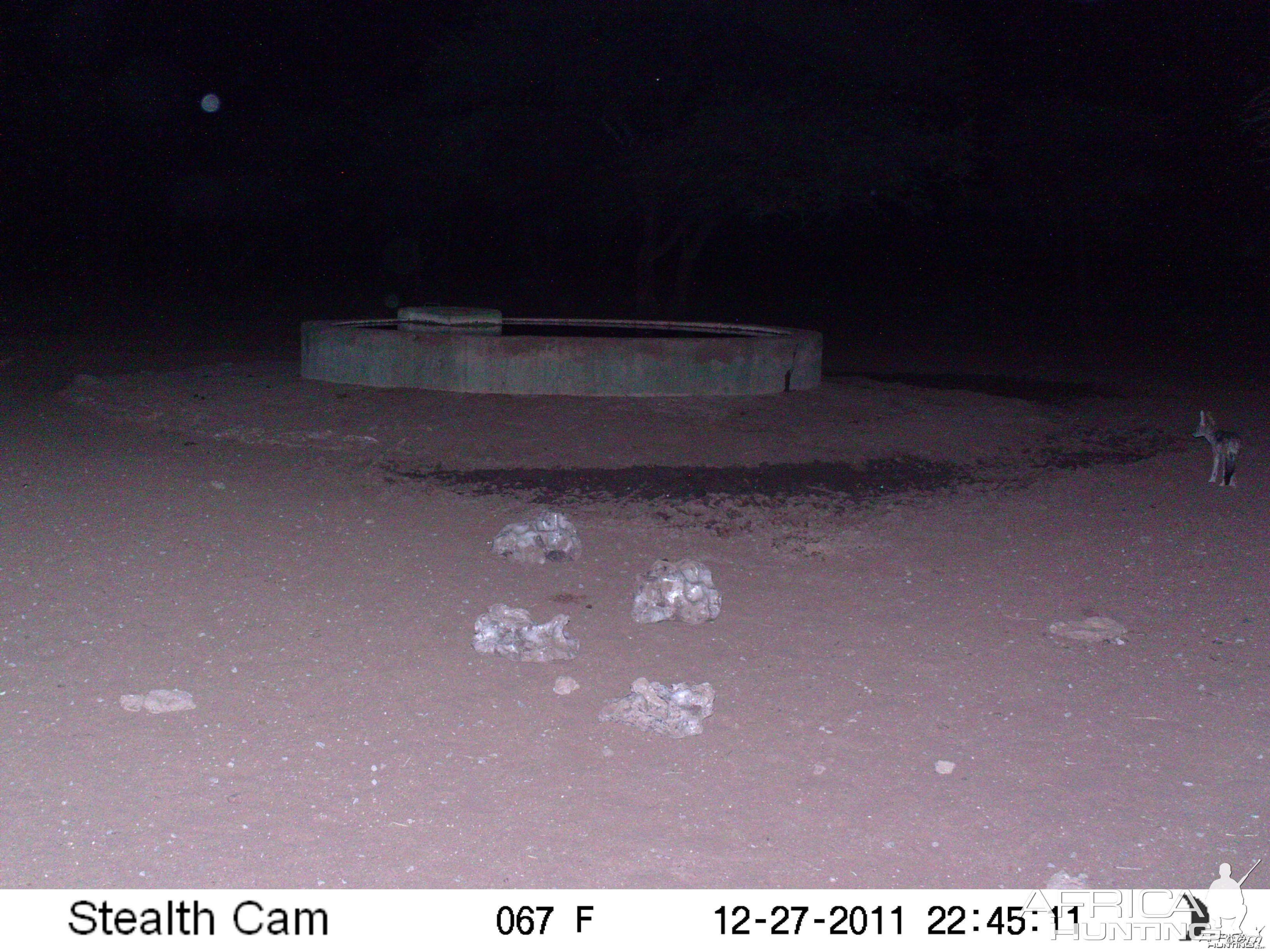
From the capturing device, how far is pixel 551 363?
441 inches

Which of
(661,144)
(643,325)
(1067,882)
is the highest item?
(661,144)

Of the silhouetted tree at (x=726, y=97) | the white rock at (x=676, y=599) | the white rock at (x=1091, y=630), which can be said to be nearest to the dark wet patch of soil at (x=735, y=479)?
the white rock at (x=676, y=599)

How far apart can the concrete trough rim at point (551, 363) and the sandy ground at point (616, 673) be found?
2240 mm

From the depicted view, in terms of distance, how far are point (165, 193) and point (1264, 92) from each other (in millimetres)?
28905

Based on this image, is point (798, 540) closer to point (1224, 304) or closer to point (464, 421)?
point (464, 421)

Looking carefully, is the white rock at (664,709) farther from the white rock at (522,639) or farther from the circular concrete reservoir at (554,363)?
the circular concrete reservoir at (554,363)

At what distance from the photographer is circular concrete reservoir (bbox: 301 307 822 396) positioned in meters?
11.2

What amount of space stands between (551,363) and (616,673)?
6.74 meters

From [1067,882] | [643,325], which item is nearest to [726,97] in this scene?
[643,325]

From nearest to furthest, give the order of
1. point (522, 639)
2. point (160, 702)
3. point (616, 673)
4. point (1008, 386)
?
1. point (160, 702)
2. point (616, 673)
3. point (522, 639)
4. point (1008, 386)

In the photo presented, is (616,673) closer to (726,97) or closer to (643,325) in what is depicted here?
(643,325)

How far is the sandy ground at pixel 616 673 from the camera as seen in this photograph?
3449 mm

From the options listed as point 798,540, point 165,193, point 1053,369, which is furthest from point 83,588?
point 165,193

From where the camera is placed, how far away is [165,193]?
31.3 m
